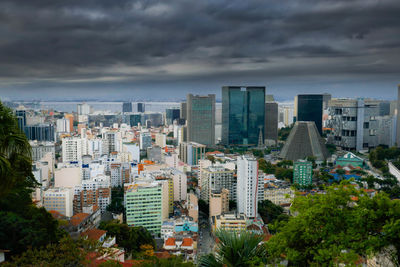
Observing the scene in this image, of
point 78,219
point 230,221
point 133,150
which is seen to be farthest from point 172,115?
point 78,219

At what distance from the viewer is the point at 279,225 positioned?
6.45 ft

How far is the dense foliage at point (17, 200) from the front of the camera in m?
1.58

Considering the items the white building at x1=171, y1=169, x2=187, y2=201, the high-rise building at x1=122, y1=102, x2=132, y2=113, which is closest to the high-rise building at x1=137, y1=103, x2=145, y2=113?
the high-rise building at x1=122, y1=102, x2=132, y2=113

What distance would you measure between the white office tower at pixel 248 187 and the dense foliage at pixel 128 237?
2817mm

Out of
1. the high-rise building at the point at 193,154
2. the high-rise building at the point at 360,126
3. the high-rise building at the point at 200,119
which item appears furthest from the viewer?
the high-rise building at the point at 200,119

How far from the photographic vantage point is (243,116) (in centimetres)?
2061

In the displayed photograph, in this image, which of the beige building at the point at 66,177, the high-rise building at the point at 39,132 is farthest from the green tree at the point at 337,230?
the high-rise building at the point at 39,132

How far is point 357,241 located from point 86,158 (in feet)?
41.5

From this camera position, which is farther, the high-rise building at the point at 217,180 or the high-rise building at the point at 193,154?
the high-rise building at the point at 193,154

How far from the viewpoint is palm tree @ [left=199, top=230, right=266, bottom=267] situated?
185 cm

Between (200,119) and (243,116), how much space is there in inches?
102

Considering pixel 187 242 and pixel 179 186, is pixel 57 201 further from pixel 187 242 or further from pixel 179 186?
pixel 187 242

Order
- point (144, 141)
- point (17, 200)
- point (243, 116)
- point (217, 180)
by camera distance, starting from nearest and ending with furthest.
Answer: point (17, 200) → point (217, 180) → point (144, 141) → point (243, 116)

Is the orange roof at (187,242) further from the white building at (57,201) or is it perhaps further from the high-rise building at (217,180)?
the white building at (57,201)
